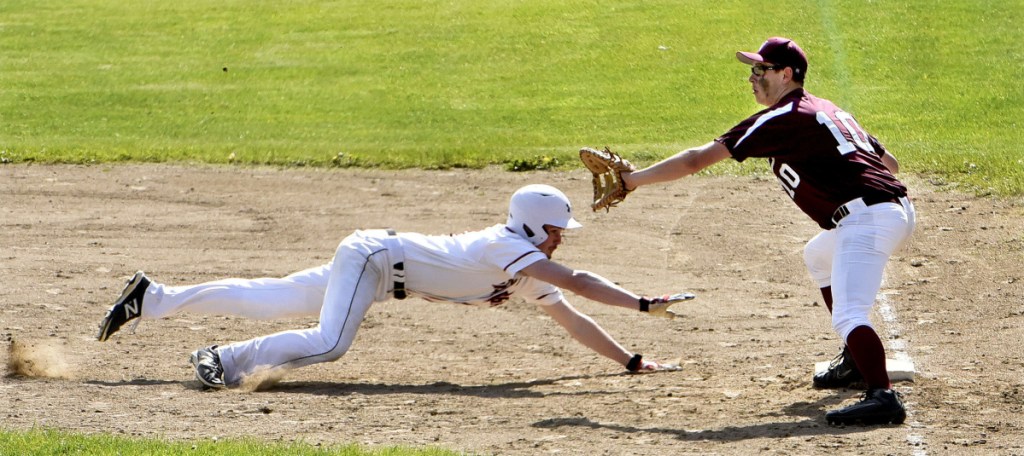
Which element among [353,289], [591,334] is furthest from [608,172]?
[353,289]

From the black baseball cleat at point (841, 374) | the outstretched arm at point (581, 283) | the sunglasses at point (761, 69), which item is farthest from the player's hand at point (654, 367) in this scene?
the sunglasses at point (761, 69)

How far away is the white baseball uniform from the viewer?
696 centimetres

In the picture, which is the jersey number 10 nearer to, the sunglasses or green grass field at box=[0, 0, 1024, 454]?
the sunglasses

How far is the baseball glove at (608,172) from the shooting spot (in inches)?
267

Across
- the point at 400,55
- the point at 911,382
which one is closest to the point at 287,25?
the point at 400,55

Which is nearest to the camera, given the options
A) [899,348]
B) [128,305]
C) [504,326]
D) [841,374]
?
[841,374]

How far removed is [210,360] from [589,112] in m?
9.83

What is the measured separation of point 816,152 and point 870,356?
997 mm

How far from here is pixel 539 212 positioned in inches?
273

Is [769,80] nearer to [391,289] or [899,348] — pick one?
[899,348]

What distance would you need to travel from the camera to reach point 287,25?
66.9 feet

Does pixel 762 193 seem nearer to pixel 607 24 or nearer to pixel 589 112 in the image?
pixel 589 112

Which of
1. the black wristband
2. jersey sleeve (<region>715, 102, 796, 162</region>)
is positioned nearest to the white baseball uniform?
the black wristband

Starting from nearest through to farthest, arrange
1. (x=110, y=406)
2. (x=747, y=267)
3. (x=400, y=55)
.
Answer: (x=110, y=406), (x=747, y=267), (x=400, y=55)
